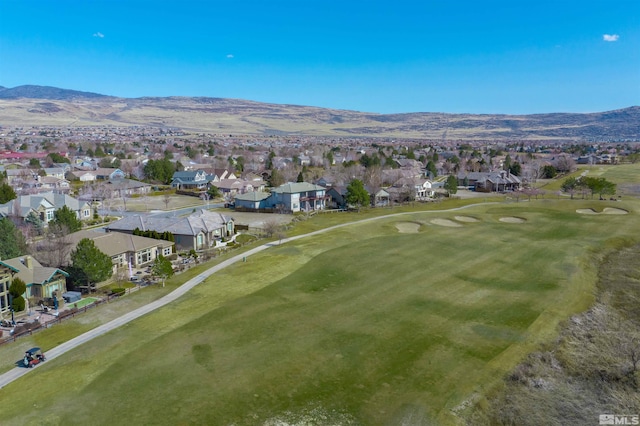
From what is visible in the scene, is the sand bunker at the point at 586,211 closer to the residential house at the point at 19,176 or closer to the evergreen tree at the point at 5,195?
the evergreen tree at the point at 5,195

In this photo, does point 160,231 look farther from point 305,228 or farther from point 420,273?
point 420,273

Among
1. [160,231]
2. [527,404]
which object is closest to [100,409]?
[527,404]

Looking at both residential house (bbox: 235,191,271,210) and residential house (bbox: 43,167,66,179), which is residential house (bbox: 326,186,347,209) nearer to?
residential house (bbox: 235,191,271,210)

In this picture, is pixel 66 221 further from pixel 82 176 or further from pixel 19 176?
pixel 82 176

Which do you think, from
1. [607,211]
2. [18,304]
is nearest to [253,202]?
[18,304]

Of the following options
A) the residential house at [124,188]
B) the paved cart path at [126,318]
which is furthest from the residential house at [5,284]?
the residential house at [124,188]
